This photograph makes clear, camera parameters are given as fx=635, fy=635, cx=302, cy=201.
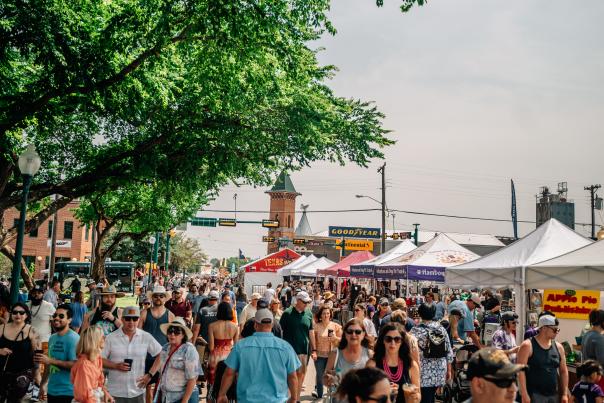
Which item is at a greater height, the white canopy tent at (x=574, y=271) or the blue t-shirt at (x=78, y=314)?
the white canopy tent at (x=574, y=271)

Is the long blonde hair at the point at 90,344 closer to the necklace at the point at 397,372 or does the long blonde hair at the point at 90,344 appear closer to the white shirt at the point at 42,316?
the necklace at the point at 397,372

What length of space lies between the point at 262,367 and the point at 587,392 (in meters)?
4.38

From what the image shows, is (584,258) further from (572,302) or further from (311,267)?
(311,267)

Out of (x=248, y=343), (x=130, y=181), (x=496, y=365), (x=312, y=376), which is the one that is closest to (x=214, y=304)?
(x=312, y=376)

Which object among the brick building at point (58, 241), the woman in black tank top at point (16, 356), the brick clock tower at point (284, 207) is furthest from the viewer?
the brick clock tower at point (284, 207)

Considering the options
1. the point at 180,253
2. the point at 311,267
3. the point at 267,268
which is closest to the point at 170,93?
the point at 311,267

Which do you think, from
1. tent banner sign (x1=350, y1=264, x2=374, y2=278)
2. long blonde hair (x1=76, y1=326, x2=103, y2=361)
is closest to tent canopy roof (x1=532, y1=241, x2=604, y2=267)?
long blonde hair (x1=76, y1=326, x2=103, y2=361)

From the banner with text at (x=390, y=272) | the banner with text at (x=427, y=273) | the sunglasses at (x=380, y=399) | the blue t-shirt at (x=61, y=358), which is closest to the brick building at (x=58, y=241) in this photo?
the banner with text at (x=390, y=272)

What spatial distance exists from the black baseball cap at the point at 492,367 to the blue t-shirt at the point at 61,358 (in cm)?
536

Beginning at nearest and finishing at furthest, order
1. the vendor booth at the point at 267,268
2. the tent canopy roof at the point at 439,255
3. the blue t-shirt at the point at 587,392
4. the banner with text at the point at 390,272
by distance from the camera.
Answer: the blue t-shirt at the point at 587,392
the tent canopy roof at the point at 439,255
the banner with text at the point at 390,272
the vendor booth at the point at 267,268

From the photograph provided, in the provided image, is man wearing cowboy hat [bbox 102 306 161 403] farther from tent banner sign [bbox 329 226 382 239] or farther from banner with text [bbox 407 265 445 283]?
tent banner sign [bbox 329 226 382 239]

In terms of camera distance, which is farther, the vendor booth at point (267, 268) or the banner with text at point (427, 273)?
the vendor booth at point (267, 268)

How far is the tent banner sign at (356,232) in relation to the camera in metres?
80.4

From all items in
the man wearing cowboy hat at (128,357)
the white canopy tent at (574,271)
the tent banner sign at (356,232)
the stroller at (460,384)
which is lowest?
the stroller at (460,384)
